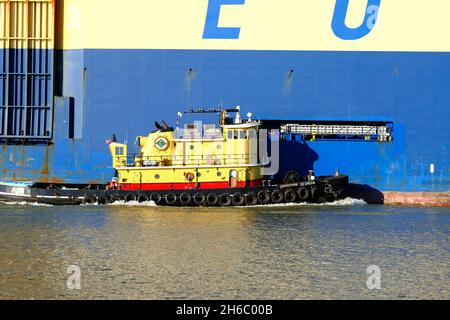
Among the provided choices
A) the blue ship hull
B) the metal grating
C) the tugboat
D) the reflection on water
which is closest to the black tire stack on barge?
the tugboat

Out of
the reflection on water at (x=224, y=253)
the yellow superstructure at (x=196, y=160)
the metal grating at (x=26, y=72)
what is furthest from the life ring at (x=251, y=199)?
the metal grating at (x=26, y=72)

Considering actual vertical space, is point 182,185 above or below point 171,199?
above

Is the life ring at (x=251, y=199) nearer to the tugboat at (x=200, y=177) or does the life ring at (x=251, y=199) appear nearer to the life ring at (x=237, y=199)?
the tugboat at (x=200, y=177)

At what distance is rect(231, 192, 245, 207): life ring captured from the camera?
2466cm

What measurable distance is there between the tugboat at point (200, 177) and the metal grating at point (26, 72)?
2.66 metres

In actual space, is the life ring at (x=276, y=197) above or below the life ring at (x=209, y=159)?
below

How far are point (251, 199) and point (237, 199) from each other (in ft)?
1.58

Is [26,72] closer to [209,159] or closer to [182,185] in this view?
[182,185]

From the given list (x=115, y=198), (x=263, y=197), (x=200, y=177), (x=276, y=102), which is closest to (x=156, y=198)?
(x=115, y=198)

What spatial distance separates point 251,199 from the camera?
2469cm

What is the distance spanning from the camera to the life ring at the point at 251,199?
24.6m

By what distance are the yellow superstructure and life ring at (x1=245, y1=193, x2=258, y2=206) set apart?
0.69m
